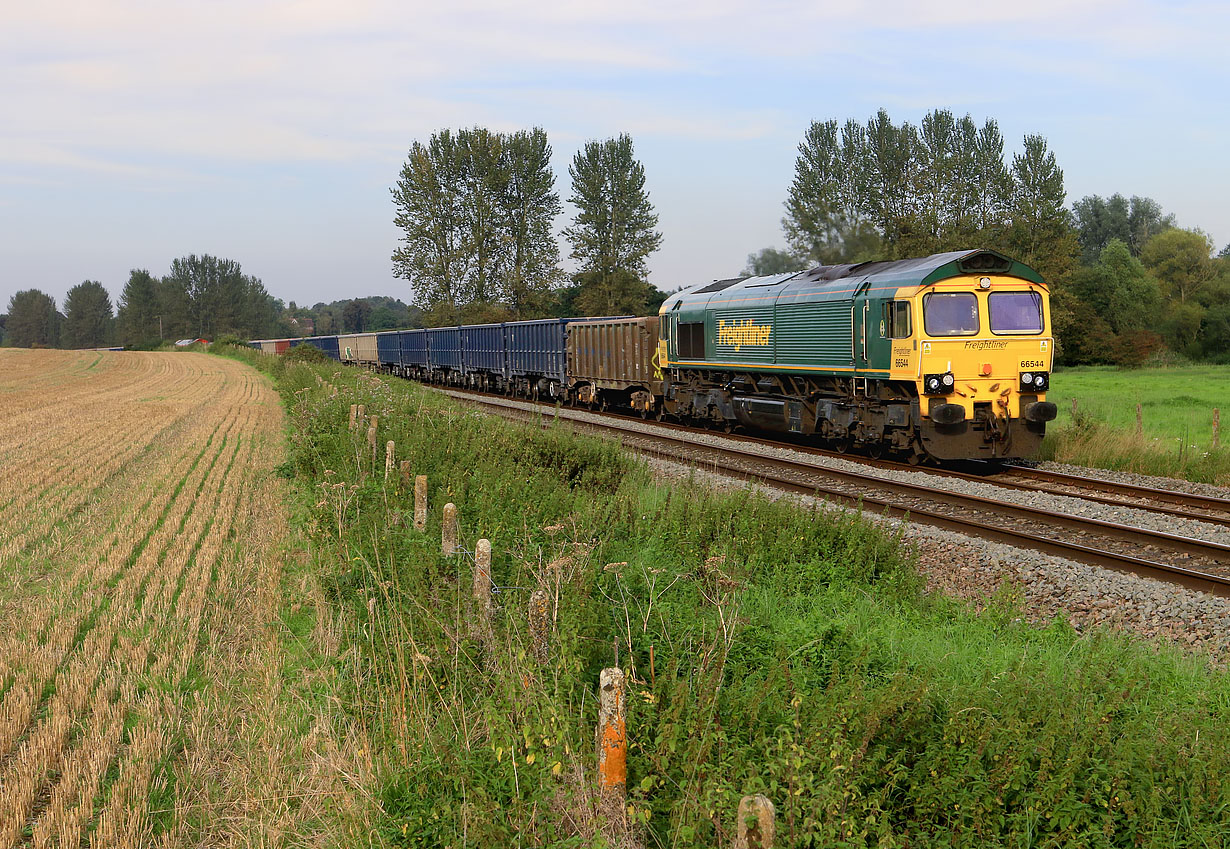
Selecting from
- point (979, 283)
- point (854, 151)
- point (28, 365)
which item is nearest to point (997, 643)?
point (979, 283)

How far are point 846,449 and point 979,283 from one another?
13.9 ft

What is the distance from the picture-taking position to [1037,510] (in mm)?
12555

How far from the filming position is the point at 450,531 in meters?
7.79

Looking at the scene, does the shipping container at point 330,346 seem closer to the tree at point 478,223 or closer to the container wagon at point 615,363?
the tree at point 478,223

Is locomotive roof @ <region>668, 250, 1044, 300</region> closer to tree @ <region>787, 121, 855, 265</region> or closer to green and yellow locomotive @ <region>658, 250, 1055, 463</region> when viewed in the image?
green and yellow locomotive @ <region>658, 250, 1055, 463</region>

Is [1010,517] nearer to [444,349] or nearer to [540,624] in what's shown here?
[540,624]

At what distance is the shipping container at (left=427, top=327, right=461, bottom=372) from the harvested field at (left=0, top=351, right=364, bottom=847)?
91.5 feet

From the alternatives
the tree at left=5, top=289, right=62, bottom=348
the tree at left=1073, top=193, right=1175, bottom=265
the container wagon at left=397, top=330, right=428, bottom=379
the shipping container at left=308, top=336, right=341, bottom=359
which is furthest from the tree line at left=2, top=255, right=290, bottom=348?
the tree at left=1073, top=193, right=1175, bottom=265

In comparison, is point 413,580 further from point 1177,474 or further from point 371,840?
point 1177,474

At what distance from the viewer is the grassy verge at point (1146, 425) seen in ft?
54.0

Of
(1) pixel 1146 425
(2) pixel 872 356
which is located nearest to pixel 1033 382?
(2) pixel 872 356

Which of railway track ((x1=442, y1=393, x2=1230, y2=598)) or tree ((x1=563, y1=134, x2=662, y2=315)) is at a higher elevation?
tree ((x1=563, y1=134, x2=662, y2=315))

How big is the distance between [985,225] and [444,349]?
35.8 metres

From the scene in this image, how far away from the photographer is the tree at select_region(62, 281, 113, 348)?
167 meters
